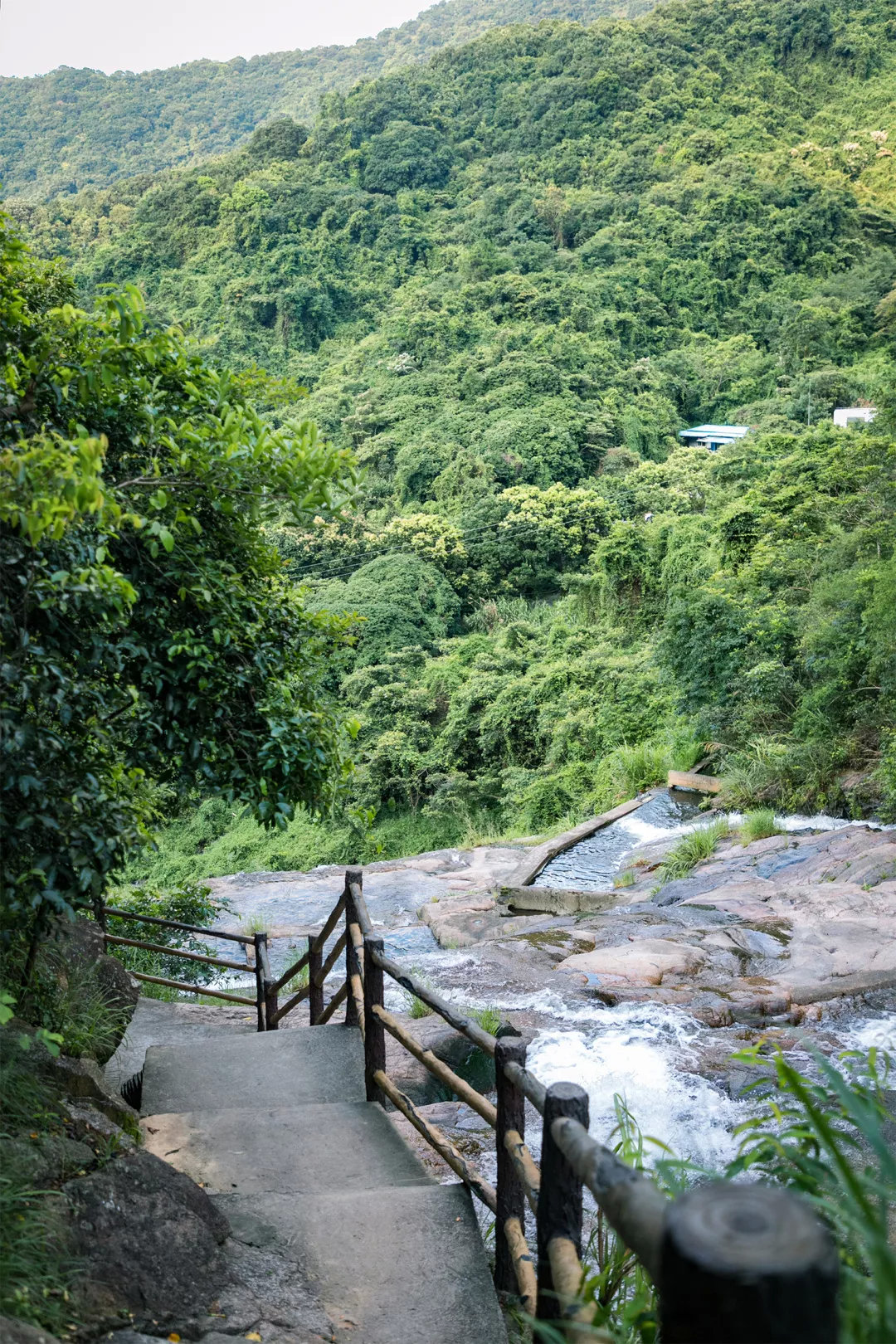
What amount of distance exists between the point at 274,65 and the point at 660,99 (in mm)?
38659

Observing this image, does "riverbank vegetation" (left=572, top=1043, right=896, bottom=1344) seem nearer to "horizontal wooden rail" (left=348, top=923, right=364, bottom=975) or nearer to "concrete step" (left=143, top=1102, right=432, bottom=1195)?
"concrete step" (left=143, top=1102, right=432, bottom=1195)

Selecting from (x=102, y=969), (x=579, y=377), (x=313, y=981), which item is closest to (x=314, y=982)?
(x=313, y=981)

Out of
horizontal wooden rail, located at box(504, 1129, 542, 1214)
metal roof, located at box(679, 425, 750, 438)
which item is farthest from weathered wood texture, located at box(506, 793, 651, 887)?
metal roof, located at box(679, 425, 750, 438)

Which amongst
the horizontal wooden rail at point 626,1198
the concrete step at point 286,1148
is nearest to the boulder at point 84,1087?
the concrete step at point 286,1148

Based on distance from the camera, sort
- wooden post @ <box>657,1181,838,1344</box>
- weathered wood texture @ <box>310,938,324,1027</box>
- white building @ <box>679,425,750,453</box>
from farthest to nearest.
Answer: white building @ <box>679,425,750,453</box> < weathered wood texture @ <box>310,938,324,1027</box> < wooden post @ <box>657,1181,838,1344</box>

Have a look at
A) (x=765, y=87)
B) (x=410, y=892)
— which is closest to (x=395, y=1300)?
(x=410, y=892)

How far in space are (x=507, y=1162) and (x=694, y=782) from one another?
14.5m

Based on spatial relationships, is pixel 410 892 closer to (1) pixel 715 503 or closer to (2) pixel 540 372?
(1) pixel 715 503

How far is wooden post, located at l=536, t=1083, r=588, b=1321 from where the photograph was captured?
2.28 metres

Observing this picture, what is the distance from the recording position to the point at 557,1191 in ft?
7.57

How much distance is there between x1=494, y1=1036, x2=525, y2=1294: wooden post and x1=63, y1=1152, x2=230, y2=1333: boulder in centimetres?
85

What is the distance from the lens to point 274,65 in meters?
75.4

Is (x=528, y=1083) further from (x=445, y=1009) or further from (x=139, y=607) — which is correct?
(x=139, y=607)

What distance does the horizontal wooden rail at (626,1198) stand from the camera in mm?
1466
